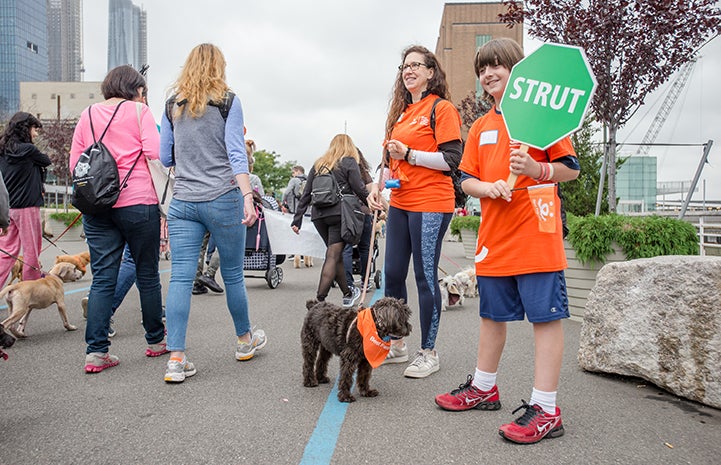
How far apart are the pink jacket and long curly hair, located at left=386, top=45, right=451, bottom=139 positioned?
185 cm

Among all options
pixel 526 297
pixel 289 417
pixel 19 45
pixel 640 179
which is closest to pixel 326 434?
pixel 289 417

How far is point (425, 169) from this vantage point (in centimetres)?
404

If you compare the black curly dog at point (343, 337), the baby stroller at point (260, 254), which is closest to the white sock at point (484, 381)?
the black curly dog at point (343, 337)

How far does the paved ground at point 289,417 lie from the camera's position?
272 cm

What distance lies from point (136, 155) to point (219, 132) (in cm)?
75

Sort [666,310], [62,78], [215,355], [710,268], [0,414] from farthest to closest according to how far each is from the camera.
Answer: [62,78]
[215,355]
[666,310]
[710,268]
[0,414]

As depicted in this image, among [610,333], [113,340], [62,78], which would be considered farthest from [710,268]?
[62,78]

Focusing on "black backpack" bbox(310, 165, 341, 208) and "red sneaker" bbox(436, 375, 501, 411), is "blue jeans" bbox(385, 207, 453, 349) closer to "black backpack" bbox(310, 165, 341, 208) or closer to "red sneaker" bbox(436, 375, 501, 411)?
"red sneaker" bbox(436, 375, 501, 411)

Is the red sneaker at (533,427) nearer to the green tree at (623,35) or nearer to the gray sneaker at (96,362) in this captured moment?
the gray sneaker at (96,362)

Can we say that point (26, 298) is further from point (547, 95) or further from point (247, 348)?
point (547, 95)

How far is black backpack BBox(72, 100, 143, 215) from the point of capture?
3.91 metres

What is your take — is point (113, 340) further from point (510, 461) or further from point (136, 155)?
point (510, 461)

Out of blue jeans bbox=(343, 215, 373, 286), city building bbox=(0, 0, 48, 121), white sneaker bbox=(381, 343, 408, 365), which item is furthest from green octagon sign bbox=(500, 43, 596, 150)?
city building bbox=(0, 0, 48, 121)

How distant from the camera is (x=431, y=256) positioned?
158 inches
